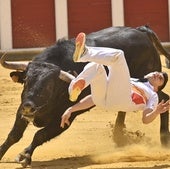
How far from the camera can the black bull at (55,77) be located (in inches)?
235

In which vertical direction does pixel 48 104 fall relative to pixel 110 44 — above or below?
below

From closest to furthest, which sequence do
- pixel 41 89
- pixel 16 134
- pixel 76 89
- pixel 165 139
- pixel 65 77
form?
pixel 76 89 → pixel 41 89 → pixel 65 77 → pixel 16 134 → pixel 165 139

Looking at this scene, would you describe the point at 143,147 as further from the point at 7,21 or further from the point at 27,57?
the point at 7,21

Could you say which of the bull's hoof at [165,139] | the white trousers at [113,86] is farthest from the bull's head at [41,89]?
the bull's hoof at [165,139]

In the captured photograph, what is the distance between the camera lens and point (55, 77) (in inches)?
243

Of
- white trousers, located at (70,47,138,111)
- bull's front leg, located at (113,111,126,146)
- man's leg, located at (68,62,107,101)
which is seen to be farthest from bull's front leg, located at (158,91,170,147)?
man's leg, located at (68,62,107,101)

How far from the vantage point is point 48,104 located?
Result: 243 inches

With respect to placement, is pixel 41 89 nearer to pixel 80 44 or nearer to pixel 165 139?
pixel 80 44

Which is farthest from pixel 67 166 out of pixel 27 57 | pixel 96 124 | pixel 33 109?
pixel 27 57

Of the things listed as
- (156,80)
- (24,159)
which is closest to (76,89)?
(156,80)

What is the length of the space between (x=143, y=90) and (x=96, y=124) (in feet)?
10.6

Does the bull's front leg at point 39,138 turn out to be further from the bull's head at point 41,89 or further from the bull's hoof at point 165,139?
the bull's hoof at point 165,139

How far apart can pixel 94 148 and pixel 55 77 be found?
1.22 meters

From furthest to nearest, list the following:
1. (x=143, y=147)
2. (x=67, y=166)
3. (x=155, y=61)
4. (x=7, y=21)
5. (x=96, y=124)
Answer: (x=7, y=21)
(x=96, y=124)
(x=155, y=61)
(x=143, y=147)
(x=67, y=166)
